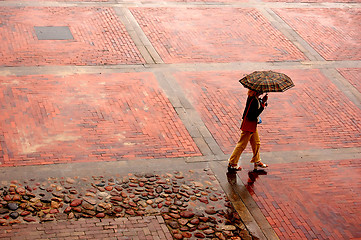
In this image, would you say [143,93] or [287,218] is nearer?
[287,218]

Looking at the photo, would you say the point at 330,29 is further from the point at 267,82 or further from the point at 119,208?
the point at 119,208

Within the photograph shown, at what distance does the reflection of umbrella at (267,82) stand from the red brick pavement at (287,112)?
1956 mm

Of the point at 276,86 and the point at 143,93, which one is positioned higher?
the point at 276,86

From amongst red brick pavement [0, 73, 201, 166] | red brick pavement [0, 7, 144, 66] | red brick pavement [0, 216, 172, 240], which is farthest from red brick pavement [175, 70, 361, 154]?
red brick pavement [0, 216, 172, 240]

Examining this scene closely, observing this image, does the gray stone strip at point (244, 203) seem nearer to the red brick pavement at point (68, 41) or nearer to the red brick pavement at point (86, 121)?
the red brick pavement at point (86, 121)

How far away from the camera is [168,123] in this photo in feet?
37.0

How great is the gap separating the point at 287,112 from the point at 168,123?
2994 millimetres

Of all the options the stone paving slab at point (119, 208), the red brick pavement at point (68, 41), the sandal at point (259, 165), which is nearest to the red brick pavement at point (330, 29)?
the red brick pavement at point (68, 41)

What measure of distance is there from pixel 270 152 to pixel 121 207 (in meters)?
3.66

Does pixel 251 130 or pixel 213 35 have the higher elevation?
pixel 251 130

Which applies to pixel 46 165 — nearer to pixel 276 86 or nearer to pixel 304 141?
pixel 276 86

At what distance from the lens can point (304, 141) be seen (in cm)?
1121

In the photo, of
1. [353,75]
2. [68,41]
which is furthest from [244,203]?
[68,41]

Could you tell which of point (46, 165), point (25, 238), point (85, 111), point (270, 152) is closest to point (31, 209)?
point (25, 238)
